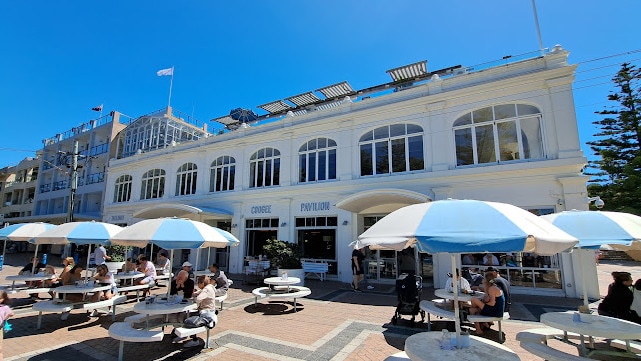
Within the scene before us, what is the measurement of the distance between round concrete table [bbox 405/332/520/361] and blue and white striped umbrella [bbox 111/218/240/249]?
454cm

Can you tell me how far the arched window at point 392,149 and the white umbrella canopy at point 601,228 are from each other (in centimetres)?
825

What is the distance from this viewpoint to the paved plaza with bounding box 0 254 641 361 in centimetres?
550

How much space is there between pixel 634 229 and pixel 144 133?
30101 millimetres

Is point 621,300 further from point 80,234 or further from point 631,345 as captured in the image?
point 80,234

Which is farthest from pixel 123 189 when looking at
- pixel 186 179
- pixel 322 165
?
pixel 322 165

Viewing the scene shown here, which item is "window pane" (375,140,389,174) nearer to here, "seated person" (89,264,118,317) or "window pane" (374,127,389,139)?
"window pane" (374,127,389,139)

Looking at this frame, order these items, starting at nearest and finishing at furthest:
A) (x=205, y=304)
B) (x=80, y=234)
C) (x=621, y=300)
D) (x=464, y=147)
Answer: (x=621, y=300), (x=205, y=304), (x=80, y=234), (x=464, y=147)

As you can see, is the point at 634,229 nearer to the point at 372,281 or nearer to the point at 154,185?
the point at 372,281

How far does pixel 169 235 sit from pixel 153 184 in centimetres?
1983

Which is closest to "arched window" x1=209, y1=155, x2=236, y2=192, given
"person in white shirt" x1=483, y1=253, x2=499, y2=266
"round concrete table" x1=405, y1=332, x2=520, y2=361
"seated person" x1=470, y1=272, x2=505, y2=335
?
"person in white shirt" x1=483, y1=253, x2=499, y2=266

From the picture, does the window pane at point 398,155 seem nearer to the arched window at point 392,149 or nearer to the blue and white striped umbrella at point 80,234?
the arched window at point 392,149

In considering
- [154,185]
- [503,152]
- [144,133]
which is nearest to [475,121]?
[503,152]

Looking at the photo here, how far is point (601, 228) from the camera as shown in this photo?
16.4 ft

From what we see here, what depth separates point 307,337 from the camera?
6.45 m
